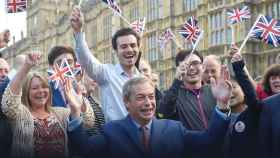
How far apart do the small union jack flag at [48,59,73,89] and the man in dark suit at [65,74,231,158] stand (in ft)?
3.42

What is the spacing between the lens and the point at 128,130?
4129mm

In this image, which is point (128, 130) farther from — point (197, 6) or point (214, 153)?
point (197, 6)

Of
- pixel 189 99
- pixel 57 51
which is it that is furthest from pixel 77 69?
pixel 189 99

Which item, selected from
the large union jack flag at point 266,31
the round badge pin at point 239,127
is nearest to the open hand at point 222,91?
the round badge pin at point 239,127

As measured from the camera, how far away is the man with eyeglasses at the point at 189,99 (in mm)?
5332

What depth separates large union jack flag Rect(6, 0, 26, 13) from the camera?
8211 millimetres

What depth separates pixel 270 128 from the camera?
4.23 m

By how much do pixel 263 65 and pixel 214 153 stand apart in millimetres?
18913

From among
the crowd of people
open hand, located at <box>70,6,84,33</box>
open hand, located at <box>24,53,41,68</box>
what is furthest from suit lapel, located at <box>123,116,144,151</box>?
open hand, located at <box>70,6,84,33</box>

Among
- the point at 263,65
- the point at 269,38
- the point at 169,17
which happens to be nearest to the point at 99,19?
the point at 169,17

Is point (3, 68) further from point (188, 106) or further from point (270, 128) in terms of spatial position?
point (270, 128)

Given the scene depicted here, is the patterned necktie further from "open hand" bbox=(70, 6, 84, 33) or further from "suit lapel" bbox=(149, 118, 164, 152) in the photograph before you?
"open hand" bbox=(70, 6, 84, 33)

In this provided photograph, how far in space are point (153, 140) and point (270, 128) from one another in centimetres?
87

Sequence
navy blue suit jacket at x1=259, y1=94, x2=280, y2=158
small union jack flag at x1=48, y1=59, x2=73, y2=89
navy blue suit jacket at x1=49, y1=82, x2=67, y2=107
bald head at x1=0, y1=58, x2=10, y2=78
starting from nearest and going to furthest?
navy blue suit jacket at x1=259, y1=94, x2=280, y2=158
small union jack flag at x1=48, y1=59, x2=73, y2=89
navy blue suit jacket at x1=49, y1=82, x2=67, y2=107
bald head at x1=0, y1=58, x2=10, y2=78
